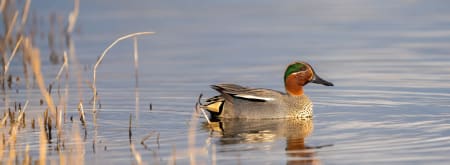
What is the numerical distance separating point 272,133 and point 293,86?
1538 mm

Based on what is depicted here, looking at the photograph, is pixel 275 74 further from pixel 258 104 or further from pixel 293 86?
pixel 258 104

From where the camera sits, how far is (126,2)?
25.1 meters

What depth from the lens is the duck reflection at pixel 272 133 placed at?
970cm

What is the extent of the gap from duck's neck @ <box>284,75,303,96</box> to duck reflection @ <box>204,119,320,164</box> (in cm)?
51

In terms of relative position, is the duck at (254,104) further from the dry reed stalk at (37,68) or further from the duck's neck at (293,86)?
the dry reed stalk at (37,68)

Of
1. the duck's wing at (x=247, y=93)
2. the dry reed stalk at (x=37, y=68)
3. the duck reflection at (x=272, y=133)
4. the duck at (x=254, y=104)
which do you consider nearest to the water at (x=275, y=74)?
the duck reflection at (x=272, y=133)

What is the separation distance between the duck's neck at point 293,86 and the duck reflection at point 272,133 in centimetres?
51

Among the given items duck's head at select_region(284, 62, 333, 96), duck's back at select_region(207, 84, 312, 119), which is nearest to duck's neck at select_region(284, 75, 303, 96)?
duck's head at select_region(284, 62, 333, 96)

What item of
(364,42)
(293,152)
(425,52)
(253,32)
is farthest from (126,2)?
(293,152)

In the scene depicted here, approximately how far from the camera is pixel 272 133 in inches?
436

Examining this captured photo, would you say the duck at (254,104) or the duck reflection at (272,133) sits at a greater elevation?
the duck at (254,104)

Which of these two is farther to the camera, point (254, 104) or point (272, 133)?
point (254, 104)

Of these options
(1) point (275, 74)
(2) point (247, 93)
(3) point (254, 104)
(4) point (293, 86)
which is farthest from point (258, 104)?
(1) point (275, 74)

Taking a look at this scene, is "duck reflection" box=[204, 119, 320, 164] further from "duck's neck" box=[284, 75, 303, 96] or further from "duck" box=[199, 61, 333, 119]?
"duck's neck" box=[284, 75, 303, 96]
